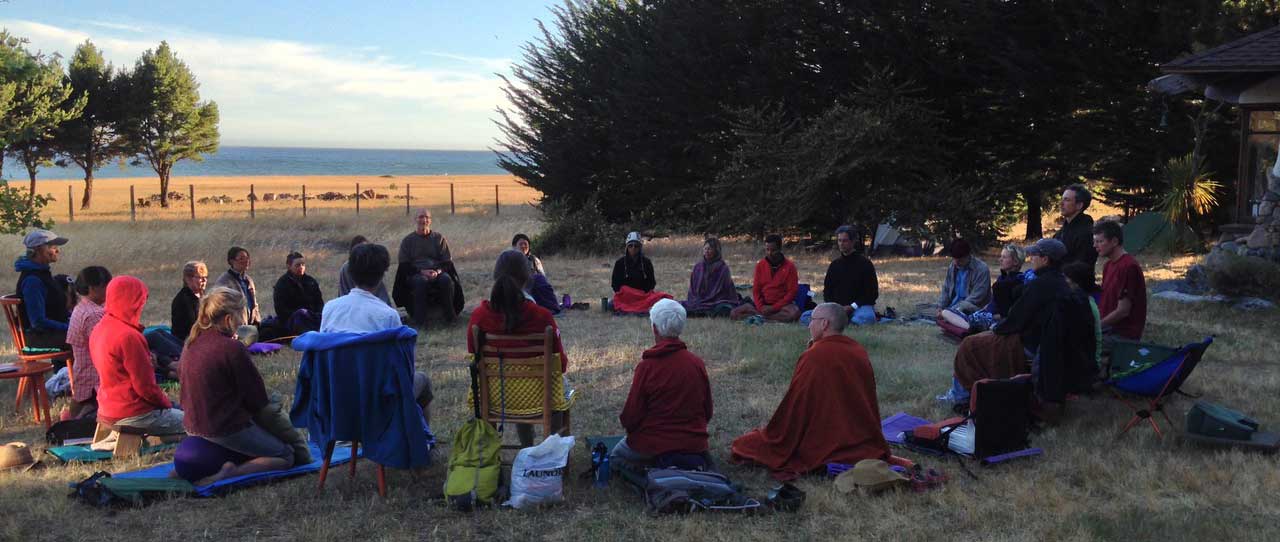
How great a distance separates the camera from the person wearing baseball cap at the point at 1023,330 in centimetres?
658

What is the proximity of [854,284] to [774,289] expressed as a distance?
3.10 ft

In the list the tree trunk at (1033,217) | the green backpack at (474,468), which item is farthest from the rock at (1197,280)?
the tree trunk at (1033,217)

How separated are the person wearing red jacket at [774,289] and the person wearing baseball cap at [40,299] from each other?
702 cm

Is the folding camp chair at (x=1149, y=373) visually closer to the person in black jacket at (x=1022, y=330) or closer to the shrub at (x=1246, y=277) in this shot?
the person in black jacket at (x=1022, y=330)

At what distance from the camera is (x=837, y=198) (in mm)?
20734

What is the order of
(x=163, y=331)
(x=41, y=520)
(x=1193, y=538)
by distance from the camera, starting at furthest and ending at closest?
(x=163, y=331) < (x=41, y=520) < (x=1193, y=538)

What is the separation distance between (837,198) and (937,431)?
1490cm

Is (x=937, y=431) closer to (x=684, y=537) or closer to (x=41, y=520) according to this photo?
(x=684, y=537)

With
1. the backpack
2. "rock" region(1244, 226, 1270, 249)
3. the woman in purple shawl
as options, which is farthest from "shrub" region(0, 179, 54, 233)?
"rock" region(1244, 226, 1270, 249)

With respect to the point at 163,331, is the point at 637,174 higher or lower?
higher

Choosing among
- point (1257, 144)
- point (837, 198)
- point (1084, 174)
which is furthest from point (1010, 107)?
point (1257, 144)

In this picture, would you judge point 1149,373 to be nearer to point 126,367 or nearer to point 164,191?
point 126,367

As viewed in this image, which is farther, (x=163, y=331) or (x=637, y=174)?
(x=637, y=174)

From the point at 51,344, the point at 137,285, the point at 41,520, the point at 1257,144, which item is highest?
the point at 1257,144
